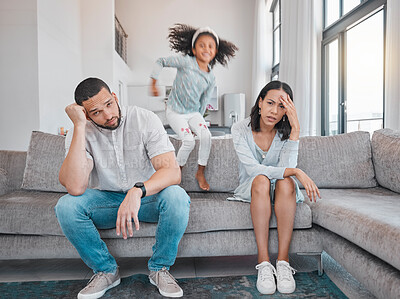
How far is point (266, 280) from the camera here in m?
1.55

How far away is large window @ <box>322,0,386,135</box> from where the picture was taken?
3.73m

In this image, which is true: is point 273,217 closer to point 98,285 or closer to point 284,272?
point 284,272

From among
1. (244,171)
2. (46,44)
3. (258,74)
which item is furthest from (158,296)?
(258,74)

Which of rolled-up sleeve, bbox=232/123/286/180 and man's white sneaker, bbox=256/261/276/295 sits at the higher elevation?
rolled-up sleeve, bbox=232/123/286/180

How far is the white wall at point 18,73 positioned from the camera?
175 inches

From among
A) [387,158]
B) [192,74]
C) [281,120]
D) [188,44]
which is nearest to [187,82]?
[192,74]

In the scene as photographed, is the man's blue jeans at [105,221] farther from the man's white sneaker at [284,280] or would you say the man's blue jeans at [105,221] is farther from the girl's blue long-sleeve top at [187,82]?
the girl's blue long-sleeve top at [187,82]

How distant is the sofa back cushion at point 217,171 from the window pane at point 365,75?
7.00 feet

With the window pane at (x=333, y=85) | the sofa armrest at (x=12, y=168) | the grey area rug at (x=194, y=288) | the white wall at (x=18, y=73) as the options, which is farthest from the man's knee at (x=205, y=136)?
the white wall at (x=18, y=73)

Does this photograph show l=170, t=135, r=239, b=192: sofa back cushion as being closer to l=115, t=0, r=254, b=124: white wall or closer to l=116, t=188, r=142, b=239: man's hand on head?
l=116, t=188, r=142, b=239: man's hand on head

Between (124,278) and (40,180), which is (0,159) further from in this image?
(124,278)

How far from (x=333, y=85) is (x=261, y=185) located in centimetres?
357

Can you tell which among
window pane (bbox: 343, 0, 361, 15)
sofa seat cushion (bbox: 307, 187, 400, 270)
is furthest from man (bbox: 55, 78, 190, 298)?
window pane (bbox: 343, 0, 361, 15)

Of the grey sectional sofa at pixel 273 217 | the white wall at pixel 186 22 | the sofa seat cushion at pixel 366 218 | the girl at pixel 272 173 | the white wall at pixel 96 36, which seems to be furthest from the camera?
the white wall at pixel 186 22
